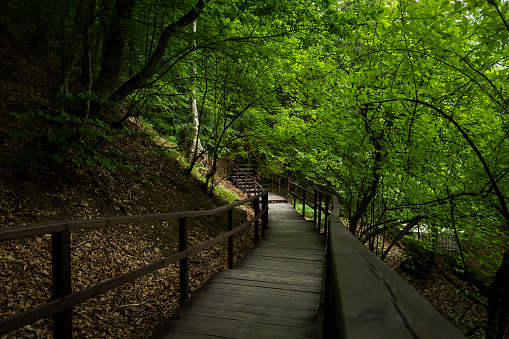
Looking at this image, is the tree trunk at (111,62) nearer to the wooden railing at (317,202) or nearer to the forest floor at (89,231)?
the forest floor at (89,231)

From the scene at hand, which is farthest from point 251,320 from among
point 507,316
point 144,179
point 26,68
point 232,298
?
point 26,68

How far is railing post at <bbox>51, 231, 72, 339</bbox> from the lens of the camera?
6.32 feet

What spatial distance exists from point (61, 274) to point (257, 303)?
2180mm

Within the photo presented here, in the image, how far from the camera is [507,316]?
4.47m

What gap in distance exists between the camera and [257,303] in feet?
11.3

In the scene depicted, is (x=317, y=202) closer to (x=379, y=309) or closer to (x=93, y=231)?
(x=93, y=231)

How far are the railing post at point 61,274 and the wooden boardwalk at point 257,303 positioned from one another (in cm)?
88

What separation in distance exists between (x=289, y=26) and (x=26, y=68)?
6725 millimetres

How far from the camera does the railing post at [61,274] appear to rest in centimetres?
193

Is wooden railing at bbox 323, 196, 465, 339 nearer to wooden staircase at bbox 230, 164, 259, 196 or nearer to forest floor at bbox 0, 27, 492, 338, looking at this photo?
forest floor at bbox 0, 27, 492, 338

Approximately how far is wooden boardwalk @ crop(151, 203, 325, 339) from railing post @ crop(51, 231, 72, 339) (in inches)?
34.6

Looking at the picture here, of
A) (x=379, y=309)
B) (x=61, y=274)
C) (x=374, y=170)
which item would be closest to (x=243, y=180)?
(x=374, y=170)

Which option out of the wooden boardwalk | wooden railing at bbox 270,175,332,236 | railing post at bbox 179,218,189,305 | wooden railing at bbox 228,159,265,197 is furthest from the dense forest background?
wooden railing at bbox 228,159,265,197

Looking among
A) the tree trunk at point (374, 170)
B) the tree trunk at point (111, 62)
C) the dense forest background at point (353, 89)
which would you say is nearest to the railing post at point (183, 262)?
the dense forest background at point (353, 89)
